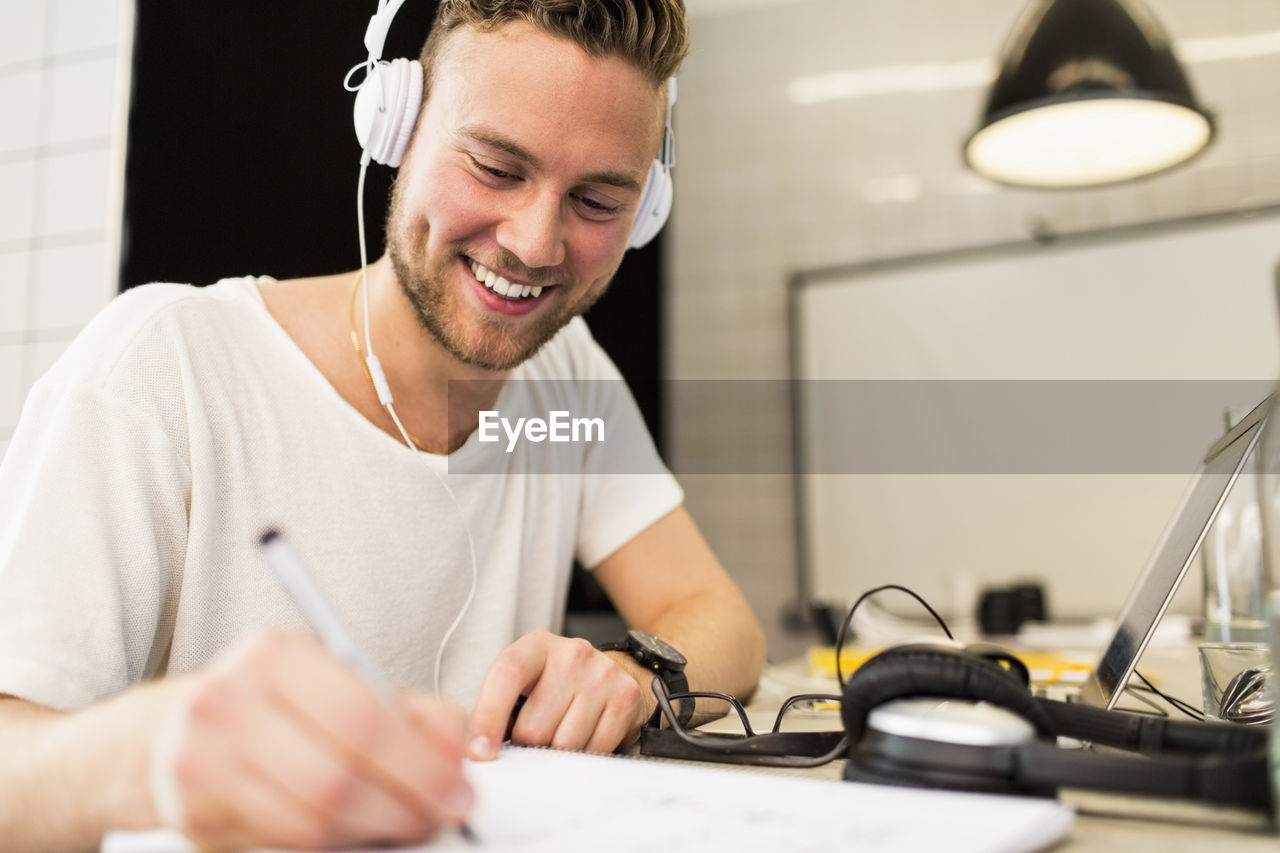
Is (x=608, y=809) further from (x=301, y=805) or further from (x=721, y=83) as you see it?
(x=721, y=83)

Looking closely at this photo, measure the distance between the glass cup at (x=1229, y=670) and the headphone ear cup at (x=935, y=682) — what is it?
0.98 feet

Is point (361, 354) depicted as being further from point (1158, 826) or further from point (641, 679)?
point (1158, 826)

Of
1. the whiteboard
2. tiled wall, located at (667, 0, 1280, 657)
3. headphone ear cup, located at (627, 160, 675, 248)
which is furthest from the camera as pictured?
tiled wall, located at (667, 0, 1280, 657)

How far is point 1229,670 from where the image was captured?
802 millimetres

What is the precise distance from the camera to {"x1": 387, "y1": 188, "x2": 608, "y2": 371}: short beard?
42.5 inches

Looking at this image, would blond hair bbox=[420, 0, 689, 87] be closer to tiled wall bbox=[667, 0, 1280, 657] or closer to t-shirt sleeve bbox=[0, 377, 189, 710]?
t-shirt sleeve bbox=[0, 377, 189, 710]

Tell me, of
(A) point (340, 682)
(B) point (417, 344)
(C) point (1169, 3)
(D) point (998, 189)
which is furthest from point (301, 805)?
(C) point (1169, 3)

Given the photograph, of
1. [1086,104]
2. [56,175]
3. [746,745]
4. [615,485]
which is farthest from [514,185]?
[1086,104]

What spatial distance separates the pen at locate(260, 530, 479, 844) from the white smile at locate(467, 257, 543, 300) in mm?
693

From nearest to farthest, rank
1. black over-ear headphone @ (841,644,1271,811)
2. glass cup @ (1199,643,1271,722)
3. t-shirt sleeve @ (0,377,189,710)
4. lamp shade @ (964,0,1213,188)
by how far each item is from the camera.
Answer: black over-ear headphone @ (841,644,1271,811) → t-shirt sleeve @ (0,377,189,710) → glass cup @ (1199,643,1271,722) → lamp shade @ (964,0,1213,188)

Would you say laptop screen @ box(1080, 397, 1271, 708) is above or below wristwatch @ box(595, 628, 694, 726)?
above

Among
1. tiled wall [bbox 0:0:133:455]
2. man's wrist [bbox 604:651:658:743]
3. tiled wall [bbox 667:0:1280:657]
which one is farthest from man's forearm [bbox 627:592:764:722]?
tiled wall [bbox 667:0:1280:657]

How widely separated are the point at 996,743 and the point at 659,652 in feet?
1.28

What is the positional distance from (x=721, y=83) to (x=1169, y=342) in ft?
5.62
